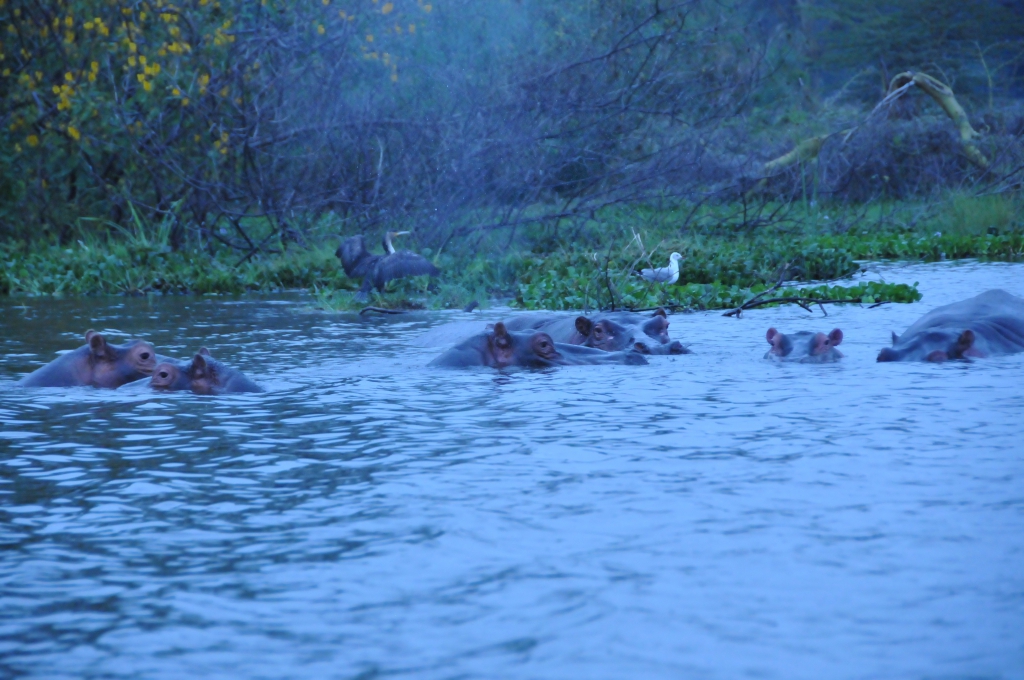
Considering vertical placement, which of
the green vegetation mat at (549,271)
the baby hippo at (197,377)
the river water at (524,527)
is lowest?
the river water at (524,527)

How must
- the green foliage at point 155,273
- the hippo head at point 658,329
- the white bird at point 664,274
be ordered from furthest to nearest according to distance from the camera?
the green foliage at point 155,273
the white bird at point 664,274
the hippo head at point 658,329

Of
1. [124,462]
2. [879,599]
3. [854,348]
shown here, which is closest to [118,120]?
[854,348]

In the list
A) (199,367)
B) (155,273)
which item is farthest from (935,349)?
(155,273)

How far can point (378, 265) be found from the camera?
1218 centimetres

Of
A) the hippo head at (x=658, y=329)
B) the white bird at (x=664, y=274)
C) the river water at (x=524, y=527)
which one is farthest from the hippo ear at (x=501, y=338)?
the white bird at (x=664, y=274)

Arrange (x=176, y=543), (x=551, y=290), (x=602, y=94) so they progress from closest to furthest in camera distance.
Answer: (x=176, y=543), (x=551, y=290), (x=602, y=94)

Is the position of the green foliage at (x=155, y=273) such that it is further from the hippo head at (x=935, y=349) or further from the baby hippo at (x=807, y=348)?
the hippo head at (x=935, y=349)

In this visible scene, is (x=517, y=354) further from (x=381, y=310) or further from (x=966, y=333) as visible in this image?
(x=381, y=310)

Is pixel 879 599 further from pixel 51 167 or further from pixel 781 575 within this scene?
pixel 51 167

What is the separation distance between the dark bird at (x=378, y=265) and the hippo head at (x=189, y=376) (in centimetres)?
577

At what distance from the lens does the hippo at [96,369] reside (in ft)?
20.7

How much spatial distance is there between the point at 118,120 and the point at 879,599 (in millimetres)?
13927

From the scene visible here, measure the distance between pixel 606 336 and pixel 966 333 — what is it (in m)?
1.94

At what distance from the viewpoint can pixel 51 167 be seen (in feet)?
54.1
